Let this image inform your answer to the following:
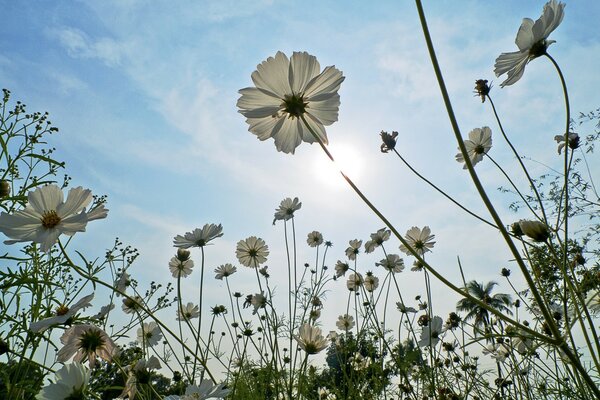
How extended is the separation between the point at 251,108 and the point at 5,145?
1.06 m

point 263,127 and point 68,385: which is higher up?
point 263,127

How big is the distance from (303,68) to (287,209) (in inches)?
75.9

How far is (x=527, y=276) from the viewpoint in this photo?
45 centimetres

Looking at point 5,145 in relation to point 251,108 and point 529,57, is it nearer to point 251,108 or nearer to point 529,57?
point 251,108

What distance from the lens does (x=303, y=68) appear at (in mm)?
885

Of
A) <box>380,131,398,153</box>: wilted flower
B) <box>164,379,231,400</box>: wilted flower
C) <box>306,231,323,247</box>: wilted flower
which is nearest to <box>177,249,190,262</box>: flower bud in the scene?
<box>164,379,231,400</box>: wilted flower

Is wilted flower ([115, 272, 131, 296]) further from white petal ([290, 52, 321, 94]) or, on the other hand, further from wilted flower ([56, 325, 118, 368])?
white petal ([290, 52, 321, 94])

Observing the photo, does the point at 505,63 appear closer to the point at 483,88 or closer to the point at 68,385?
the point at 483,88

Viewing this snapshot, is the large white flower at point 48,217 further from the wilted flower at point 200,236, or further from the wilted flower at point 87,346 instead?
the wilted flower at point 200,236

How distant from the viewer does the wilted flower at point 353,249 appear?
124 inches

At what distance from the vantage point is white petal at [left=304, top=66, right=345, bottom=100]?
86 centimetres

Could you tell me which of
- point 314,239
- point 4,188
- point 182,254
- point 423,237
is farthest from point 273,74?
point 314,239

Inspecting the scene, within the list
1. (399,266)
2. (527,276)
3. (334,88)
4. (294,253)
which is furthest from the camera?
(399,266)

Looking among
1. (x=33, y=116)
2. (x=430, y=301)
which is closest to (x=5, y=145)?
(x=33, y=116)
